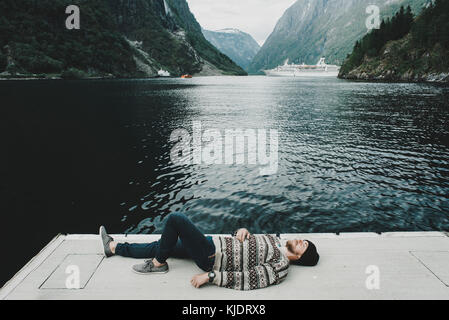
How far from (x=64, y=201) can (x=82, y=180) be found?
103 inches

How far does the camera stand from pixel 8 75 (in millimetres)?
124438

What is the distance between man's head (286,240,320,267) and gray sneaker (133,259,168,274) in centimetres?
292

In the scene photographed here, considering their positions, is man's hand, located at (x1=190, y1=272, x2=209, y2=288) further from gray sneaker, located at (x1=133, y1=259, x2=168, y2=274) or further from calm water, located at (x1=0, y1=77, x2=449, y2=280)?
calm water, located at (x1=0, y1=77, x2=449, y2=280)

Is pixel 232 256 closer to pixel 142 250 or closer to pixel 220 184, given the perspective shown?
pixel 142 250

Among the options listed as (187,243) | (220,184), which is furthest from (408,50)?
(187,243)

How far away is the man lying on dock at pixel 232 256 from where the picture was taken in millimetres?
5848

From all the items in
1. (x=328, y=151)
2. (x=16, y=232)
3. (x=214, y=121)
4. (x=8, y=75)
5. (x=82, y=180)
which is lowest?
(x=16, y=232)

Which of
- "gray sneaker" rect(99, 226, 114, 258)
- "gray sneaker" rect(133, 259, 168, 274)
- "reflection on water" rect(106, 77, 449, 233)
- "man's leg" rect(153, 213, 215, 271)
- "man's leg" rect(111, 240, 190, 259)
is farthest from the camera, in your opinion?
"reflection on water" rect(106, 77, 449, 233)

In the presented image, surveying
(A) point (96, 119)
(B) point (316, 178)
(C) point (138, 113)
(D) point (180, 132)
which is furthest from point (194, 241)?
(C) point (138, 113)

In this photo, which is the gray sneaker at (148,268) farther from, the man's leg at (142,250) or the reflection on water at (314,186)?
the reflection on water at (314,186)

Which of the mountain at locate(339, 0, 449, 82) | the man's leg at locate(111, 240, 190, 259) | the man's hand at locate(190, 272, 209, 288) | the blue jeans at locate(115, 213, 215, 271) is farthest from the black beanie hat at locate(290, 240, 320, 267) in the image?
the mountain at locate(339, 0, 449, 82)

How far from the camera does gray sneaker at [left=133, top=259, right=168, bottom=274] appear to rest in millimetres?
6328

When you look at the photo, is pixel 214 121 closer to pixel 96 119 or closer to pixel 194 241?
pixel 96 119
